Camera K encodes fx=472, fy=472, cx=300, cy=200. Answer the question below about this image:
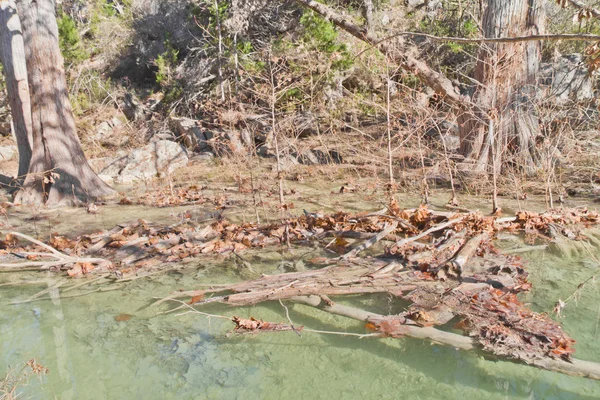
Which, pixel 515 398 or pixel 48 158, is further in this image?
pixel 48 158

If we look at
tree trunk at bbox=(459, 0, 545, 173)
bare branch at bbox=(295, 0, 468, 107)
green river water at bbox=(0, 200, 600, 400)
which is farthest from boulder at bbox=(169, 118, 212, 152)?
green river water at bbox=(0, 200, 600, 400)

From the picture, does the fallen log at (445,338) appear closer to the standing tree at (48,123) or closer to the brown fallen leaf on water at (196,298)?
the brown fallen leaf on water at (196,298)

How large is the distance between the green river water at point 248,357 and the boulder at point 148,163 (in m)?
7.04

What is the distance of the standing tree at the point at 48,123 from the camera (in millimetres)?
7668

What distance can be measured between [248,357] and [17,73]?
25.0 feet

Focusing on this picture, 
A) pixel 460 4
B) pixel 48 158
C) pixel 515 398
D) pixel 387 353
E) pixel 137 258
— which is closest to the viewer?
pixel 515 398

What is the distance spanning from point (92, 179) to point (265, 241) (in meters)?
4.68

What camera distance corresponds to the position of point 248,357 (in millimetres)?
2854

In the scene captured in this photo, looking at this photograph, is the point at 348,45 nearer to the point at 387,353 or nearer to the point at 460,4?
the point at 460,4

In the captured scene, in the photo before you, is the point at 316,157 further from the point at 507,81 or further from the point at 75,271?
the point at 75,271

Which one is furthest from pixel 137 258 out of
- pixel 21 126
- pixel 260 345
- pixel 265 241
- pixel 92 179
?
pixel 21 126

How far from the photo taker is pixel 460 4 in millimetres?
13094

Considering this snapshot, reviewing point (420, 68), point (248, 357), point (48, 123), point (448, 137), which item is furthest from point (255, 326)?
point (448, 137)

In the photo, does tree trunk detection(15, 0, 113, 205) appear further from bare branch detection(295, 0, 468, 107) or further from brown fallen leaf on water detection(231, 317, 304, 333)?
brown fallen leaf on water detection(231, 317, 304, 333)
